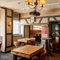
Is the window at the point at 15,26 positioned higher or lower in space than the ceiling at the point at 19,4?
lower

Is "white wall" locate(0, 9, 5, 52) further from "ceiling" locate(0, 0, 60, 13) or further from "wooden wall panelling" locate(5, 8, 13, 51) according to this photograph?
"ceiling" locate(0, 0, 60, 13)

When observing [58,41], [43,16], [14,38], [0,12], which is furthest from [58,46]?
[0,12]

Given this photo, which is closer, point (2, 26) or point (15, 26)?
point (2, 26)

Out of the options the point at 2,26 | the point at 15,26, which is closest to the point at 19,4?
the point at 2,26

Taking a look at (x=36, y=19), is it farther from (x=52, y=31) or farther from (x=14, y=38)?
(x=14, y=38)

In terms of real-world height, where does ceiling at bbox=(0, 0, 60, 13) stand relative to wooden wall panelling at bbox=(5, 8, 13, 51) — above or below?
above

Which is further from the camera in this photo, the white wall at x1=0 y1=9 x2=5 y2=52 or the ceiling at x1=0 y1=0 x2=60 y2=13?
the white wall at x1=0 y1=9 x2=5 y2=52

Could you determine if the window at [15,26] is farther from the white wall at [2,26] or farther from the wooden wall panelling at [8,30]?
the white wall at [2,26]

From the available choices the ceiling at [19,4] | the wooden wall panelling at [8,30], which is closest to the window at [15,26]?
the wooden wall panelling at [8,30]

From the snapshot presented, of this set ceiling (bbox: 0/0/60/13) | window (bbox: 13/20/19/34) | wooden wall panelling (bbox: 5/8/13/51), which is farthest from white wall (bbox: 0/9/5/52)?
window (bbox: 13/20/19/34)

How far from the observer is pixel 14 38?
22.8 feet

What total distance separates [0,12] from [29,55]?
459 centimetres

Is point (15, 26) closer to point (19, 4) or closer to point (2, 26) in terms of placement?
point (2, 26)

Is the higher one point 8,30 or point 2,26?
point 2,26
